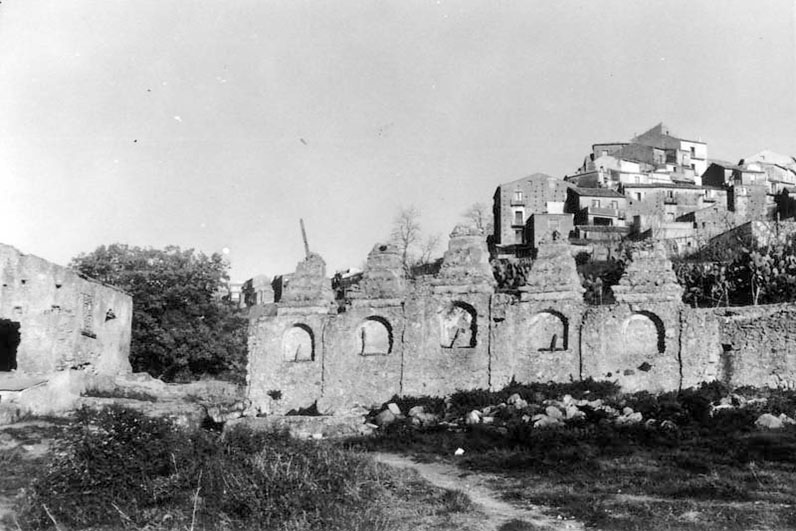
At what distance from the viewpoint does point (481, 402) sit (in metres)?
20.9

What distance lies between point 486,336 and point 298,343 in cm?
656

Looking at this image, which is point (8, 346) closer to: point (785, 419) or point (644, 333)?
point (644, 333)

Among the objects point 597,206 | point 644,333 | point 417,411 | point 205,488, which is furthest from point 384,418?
point 597,206

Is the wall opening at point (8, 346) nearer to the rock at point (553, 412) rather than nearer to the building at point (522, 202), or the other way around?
the rock at point (553, 412)

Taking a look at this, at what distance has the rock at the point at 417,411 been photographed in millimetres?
20503

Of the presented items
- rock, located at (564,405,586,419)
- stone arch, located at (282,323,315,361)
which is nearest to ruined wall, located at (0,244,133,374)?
stone arch, located at (282,323,315,361)

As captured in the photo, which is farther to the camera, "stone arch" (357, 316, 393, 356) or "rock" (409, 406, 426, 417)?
"stone arch" (357, 316, 393, 356)

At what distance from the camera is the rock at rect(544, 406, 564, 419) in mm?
18289

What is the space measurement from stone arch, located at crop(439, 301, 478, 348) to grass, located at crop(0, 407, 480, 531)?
11361mm

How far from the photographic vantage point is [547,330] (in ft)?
76.7

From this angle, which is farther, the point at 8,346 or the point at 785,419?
the point at 8,346

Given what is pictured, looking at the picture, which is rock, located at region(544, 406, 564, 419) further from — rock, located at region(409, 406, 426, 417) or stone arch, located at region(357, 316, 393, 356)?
stone arch, located at region(357, 316, 393, 356)

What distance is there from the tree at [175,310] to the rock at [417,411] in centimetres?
1951

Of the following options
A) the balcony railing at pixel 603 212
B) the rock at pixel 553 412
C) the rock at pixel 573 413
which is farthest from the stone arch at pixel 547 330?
the balcony railing at pixel 603 212
